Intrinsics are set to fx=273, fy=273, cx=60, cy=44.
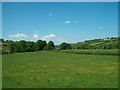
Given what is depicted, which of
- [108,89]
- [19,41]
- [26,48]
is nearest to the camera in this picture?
[108,89]

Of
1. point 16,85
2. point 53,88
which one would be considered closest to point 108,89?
point 53,88

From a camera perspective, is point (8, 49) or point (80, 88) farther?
point (8, 49)

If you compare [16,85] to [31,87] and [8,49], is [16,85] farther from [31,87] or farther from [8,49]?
[8,49]

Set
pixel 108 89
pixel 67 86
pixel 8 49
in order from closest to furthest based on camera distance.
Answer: pixel 108 89 < pixel 67 86 < pixel 8 49

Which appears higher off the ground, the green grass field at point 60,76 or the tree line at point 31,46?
the tree line at point 31,46

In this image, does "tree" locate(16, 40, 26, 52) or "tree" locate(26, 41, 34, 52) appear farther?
"tree" locate(26, 41, 34, 52)

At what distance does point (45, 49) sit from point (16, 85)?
85.5 metres

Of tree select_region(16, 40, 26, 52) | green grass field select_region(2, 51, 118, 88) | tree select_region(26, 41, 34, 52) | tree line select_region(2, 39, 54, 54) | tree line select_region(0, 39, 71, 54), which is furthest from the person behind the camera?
tree select_region(26, 41, 34, 52)

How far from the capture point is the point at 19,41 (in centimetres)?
8881

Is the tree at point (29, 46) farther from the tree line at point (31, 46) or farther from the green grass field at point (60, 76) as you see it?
the green grass field at point (60, 76)

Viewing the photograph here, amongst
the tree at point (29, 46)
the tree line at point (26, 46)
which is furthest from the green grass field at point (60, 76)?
the tree at point (29, 46)

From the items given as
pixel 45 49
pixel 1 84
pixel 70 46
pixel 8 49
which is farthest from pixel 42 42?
pixel 1 84

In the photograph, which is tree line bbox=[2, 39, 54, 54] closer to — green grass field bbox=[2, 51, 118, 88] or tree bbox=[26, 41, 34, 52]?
tree bbox=[26, 41, 34, 52]

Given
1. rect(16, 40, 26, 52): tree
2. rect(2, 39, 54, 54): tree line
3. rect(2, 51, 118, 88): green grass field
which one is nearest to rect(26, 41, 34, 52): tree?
rect(2, 39, 54, 54): tree line
